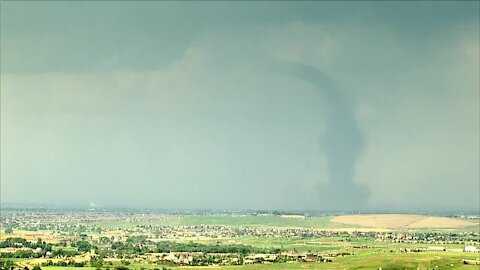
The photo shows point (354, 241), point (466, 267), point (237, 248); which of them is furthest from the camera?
point (354, 241)

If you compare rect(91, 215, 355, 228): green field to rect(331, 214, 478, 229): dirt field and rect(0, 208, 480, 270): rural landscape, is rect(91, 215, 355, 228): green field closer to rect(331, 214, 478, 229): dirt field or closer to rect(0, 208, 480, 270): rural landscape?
rect(0, 208, 480, 270): rural landscape

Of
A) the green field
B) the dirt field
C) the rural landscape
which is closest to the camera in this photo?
the rural landscape

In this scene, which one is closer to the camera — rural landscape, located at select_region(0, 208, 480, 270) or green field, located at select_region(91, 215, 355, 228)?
rural landscape, located at select_region(0, 208, 480, 270)

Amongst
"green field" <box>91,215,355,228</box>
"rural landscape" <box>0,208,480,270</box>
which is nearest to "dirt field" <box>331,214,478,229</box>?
"rural landscape" <box>0,208,480,270</box>

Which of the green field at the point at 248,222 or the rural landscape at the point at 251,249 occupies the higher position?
the green field at the point at 248,222

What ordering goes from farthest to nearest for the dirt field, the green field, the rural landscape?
the green field
the dirt field
the rural landscape

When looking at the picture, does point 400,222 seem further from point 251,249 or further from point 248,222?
point 251,249

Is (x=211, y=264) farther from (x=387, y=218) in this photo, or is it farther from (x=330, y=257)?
(x=387, y=218)

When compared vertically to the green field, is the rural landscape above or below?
below

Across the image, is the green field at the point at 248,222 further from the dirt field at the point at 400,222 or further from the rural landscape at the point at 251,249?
the dirt field at the point at 400,222

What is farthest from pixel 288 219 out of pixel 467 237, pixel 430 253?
pixel 430 253

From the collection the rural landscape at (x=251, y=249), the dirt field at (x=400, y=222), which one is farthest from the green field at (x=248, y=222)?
the dirt field at (x=400, y=222)
